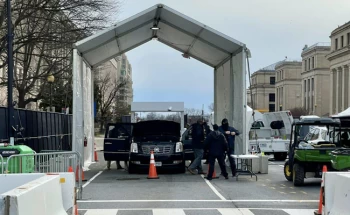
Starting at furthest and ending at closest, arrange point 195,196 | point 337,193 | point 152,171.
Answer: point 152,171 < point 195,196 < point 337,193

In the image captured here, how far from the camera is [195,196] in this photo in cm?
1218

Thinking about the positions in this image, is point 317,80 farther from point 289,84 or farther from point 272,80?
point 272,80

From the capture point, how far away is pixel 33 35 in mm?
25328

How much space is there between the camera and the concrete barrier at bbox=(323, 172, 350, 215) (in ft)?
25.0

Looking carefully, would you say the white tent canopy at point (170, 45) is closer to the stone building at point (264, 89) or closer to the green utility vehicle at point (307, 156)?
the green utility vehicle at point (307, 156)

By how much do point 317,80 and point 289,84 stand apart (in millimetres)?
16201

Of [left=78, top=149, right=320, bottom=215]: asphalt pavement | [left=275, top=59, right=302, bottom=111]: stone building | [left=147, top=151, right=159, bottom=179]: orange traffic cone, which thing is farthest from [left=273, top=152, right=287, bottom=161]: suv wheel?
[left=275, top=59, right=302, bottom=111]: stone building

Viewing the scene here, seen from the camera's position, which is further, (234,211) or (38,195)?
(234,211)

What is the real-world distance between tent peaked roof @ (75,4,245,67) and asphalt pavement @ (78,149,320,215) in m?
5.09

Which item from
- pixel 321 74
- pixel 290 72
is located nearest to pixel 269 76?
pixel 290 72

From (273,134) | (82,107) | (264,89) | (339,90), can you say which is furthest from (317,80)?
(82,107)

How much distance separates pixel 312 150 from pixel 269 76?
127 metres

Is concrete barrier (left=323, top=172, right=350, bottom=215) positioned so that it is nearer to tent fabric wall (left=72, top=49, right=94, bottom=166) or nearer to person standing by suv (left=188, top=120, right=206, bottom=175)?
person standing by suv (left=188, top=120, right=206, bottom=175)

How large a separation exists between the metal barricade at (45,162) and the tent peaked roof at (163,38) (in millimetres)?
5984
